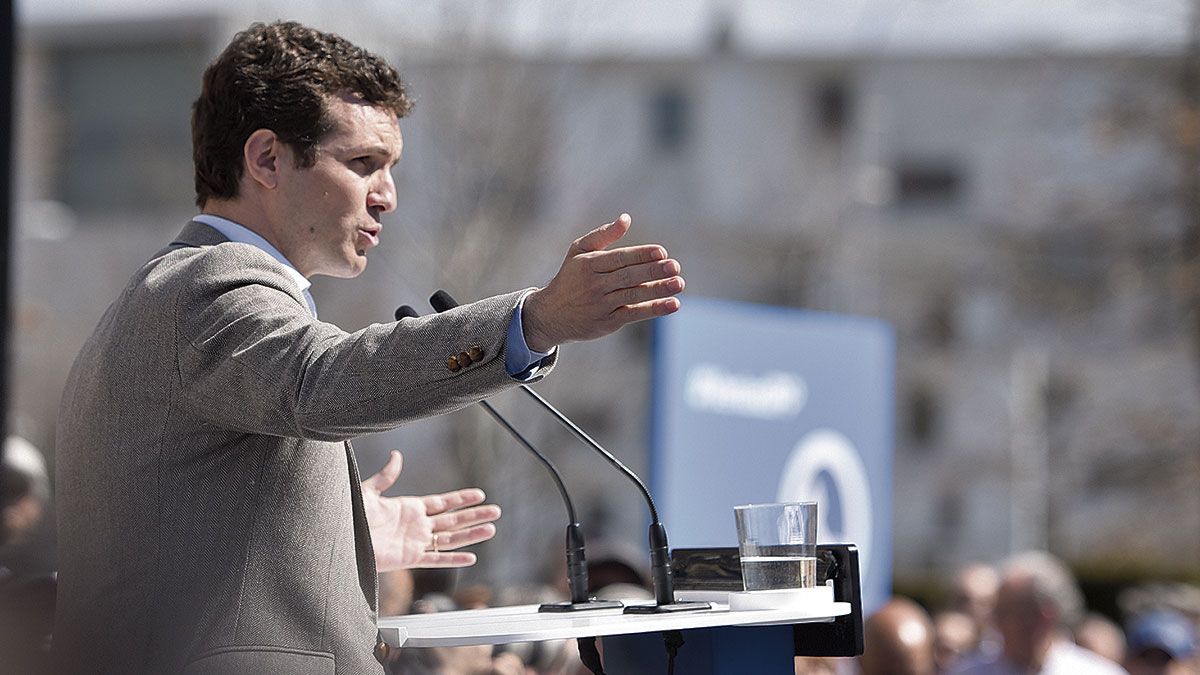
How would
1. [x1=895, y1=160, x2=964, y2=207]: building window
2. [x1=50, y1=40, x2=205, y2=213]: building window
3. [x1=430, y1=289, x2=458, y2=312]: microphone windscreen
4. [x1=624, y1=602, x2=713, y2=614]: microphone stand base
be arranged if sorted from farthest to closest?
[x1=895, y1=160, x2=964, y2=207]: building window < [x1=50, y1=40, x2=205, y2=213]: building window < [x1=430, y1=289, x2=458, y2=312]: microphone windscreen < [x1=624, y1=602, x2=713, y2=614]: microphone stand base

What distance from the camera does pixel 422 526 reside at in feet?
9.91

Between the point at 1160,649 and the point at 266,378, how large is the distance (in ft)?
21.8

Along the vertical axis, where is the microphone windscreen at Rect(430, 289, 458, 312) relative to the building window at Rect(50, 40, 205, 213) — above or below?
below

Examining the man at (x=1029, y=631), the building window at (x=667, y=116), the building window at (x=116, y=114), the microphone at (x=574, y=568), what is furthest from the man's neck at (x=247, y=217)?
the building window at (x=667, y=116)

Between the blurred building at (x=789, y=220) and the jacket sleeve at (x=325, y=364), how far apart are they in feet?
24.9

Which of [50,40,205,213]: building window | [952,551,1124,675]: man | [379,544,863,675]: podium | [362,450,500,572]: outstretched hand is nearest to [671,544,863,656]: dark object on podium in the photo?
[379,544,863,675]: podium

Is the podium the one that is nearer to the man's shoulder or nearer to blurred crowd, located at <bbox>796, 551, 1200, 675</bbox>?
the man's shoulder

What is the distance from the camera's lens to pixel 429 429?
2445 centimetres

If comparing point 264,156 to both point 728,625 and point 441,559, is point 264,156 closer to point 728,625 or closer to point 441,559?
point 441,559

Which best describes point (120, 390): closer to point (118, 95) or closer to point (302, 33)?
point (302, 33)

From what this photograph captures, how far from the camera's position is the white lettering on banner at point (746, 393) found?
5.77 meters

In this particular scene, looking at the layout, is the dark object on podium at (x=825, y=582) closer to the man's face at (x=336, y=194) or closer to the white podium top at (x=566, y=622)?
the white podium top at (x=566, y=622)

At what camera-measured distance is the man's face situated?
2596 mm

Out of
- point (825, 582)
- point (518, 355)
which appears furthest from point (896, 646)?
point (518, 355)
